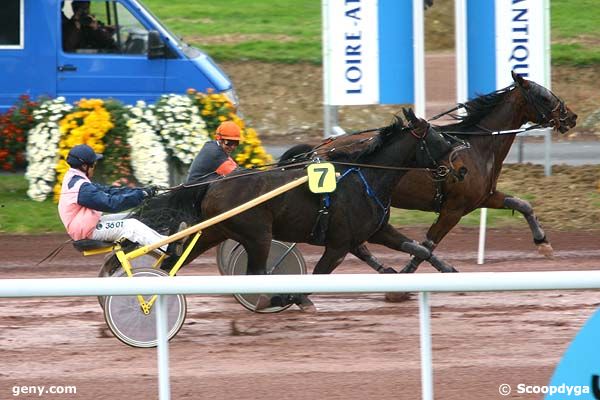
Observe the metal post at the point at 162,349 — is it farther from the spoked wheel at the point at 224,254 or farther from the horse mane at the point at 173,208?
the spoked wheel at the point at 224,254

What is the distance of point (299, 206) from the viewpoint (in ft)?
28.7

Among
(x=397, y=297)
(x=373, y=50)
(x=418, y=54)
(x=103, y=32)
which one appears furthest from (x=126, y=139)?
(x=397, y=297)

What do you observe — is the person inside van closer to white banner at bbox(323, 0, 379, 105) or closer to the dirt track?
white banner at bbox(323, 0, 379, 105)

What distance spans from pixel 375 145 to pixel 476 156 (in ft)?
4.68

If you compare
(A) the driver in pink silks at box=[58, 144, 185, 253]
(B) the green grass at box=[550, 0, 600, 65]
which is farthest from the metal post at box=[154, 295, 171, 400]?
(B) the green grass at box=[550, 0, 600, 65]

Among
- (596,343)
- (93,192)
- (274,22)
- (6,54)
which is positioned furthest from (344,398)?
(274,22)

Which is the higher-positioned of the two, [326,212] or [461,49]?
[461,49]

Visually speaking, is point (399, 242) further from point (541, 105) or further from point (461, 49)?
point (461, 49)

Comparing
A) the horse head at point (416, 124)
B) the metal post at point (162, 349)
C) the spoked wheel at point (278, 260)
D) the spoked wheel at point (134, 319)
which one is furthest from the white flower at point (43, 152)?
the metal post at point (162, 349)

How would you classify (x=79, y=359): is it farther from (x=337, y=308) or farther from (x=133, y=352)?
(x=337, y=308)

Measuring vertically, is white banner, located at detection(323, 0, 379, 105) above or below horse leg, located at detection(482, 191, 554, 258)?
above

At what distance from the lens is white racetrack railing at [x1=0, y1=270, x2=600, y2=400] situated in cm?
537

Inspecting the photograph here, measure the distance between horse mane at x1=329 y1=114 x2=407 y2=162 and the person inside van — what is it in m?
6.33

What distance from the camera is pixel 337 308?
29.6ft
